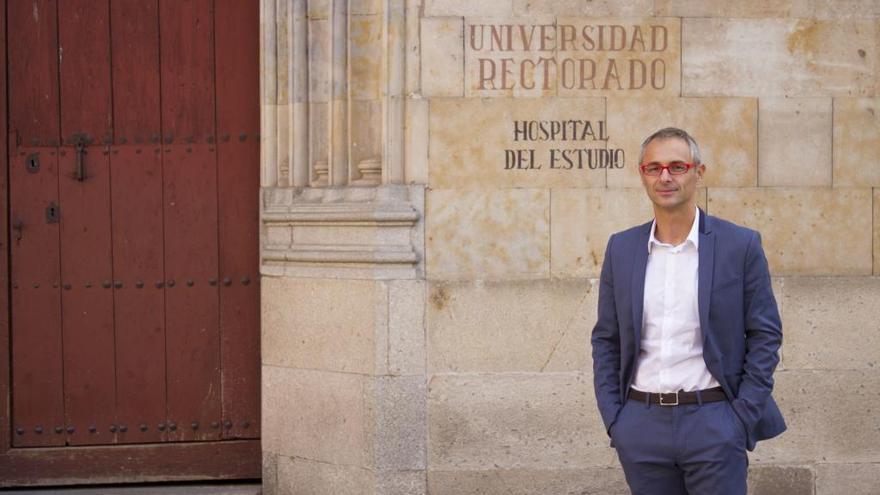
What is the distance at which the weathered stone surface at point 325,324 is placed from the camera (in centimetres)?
644

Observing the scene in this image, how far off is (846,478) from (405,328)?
7.21ft

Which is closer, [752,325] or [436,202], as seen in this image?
[752,325]

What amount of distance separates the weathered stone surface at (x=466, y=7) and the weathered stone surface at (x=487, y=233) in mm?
820

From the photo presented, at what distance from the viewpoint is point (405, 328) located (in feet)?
21.1

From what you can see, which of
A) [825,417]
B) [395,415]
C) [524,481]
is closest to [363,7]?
[395,415]

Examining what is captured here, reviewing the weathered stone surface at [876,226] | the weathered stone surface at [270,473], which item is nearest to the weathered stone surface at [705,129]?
the weathered stone surface at [876,226]

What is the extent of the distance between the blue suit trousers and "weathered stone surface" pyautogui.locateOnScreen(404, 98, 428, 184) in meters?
2.46

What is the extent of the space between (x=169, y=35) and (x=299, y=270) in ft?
4.78

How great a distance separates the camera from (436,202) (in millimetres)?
6473

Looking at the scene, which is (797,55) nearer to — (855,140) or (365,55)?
(855,140)

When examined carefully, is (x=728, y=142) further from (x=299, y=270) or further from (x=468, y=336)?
(x=299, y=270)

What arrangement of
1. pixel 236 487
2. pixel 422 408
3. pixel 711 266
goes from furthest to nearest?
pixel 236 487 → pixel 422 408 → pixel 711 266

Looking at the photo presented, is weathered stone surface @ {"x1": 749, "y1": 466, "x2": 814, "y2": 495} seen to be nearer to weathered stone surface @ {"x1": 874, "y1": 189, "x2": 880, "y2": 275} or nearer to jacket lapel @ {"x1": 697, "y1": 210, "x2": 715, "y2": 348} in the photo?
weathered stone surface @ {"x1": 874, "y1": 189, "x2": 880, "y2": 275}

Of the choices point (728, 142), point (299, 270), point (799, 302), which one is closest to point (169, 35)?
point (299, 270)
